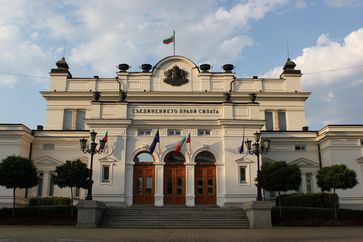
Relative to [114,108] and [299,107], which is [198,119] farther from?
[299,107]

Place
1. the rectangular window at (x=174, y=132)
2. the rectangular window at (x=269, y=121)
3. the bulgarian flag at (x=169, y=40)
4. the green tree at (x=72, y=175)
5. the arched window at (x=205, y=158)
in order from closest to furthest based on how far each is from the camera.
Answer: the green tree at (x=72, y=175), the arched window at (x=205, y=158), the rectangular window at (x=174, y=132), the rectangular window at (x=269, y=121), the bulgarian flag at (x=169, y=40)

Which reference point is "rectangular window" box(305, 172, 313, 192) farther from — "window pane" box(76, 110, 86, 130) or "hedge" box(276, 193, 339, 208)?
"window pane" box(76, 110, 86, 130)

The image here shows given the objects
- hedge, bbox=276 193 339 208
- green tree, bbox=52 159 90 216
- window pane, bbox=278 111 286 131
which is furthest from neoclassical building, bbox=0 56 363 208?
hedge, bbox=276 193 339 208

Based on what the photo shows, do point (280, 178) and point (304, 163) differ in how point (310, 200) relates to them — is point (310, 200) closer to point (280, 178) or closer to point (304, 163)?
point (280, 178)

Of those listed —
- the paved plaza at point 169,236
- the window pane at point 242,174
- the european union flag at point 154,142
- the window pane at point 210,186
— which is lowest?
the paved plaza at point 169,236

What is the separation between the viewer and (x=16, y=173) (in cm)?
2642

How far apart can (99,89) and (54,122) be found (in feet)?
17.5

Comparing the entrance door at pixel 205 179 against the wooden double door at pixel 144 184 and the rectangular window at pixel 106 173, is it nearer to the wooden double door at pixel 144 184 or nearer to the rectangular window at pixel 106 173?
the wooden double door at pixel 144 184

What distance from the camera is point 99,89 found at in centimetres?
4034

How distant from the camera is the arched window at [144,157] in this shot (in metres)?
30.0

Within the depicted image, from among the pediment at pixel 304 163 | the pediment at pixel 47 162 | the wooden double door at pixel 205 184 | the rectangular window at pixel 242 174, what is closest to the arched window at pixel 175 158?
the wooden double door at pixel 205 184

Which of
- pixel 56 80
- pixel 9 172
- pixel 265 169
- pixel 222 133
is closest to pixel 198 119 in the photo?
pixel 222 133

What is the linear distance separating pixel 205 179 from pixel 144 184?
444 cm

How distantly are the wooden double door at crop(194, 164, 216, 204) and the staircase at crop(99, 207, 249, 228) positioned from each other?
2775 millimetres
